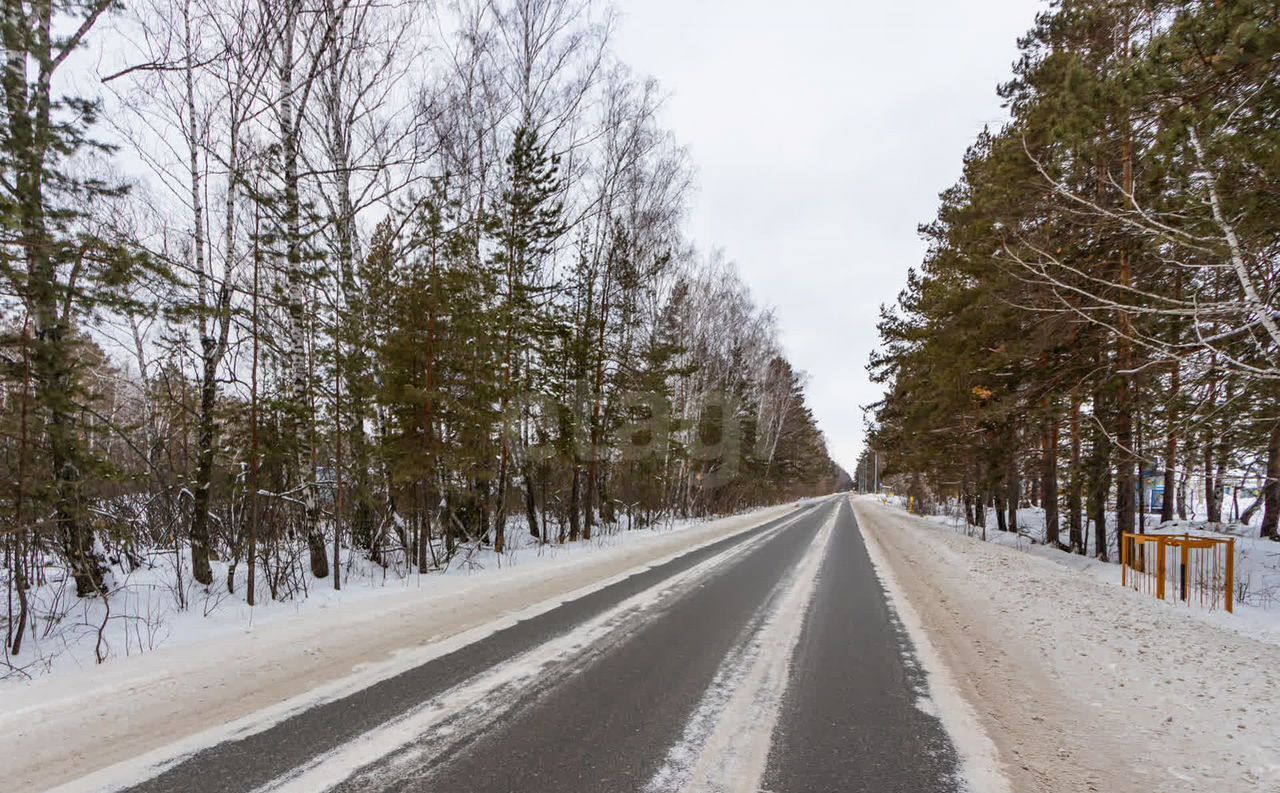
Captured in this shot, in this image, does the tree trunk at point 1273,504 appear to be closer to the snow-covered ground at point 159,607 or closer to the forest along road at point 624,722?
the forest along road at point 624,722

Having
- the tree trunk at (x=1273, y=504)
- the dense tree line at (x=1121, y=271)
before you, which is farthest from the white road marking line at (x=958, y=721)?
the tree trunk at (x=1273, y=504)

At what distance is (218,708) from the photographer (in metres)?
3.42

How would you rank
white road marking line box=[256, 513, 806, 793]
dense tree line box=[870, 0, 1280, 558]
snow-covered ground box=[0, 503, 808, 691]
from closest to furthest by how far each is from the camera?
white road marking line box=[256, 513, 806, 793] < snow-covered ground box=[0, 503, 808, 691] < dense tree line box=[870, 0, 1280, 558]

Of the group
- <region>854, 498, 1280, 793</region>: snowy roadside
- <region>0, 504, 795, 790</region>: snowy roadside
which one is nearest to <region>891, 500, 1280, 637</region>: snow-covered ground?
<region>854, 498, 1280, 793</region>: snowy roadside

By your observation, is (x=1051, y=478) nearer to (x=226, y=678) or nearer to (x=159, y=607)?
(x=226, y=678)

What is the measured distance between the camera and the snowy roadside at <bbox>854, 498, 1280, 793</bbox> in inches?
113

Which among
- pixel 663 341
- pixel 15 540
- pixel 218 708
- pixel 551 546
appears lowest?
pixel 551 546

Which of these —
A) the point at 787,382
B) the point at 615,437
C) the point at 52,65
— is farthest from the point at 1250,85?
the point at 787,382

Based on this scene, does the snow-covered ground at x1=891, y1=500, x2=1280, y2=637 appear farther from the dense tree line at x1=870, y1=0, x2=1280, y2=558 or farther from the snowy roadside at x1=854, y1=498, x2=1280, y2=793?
the dense tree line at x1=870, y1=0, x2=1280, y2=558

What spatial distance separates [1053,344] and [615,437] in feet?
36.0

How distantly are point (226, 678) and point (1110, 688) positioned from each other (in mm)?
6250

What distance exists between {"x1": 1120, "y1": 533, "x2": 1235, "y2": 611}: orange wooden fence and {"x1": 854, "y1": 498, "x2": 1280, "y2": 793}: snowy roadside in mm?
868

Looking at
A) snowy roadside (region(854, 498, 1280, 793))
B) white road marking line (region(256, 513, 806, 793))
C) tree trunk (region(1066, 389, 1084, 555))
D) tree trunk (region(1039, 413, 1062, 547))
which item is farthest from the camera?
tree trunk (region(1039, 413, 1062, 547))

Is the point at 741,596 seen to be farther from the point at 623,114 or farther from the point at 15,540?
the point at 623,114
